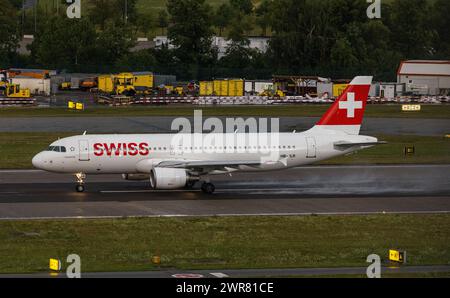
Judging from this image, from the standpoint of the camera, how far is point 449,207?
4766 cm

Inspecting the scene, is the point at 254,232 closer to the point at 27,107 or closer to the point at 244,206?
the point at 244,206

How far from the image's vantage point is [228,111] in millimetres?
101812

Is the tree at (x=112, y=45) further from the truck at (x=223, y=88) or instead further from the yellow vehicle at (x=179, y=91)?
the truck at (x=223, y=88)

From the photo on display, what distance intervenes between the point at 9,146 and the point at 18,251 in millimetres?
38588

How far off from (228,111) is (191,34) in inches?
2363

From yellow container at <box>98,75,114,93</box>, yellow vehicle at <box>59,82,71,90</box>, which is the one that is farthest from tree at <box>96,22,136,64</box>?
yellow container at <box>98,75,114,93</box>

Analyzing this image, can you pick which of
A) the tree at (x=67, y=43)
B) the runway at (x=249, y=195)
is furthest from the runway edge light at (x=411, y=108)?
the tree at (x=67, y=43)

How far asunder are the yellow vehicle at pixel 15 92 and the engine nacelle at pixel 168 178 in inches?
2979

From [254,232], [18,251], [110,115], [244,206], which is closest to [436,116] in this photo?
[110,115]

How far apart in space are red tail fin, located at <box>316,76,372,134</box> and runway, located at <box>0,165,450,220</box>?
3661 mm

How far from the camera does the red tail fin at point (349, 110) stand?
5469 centimetres

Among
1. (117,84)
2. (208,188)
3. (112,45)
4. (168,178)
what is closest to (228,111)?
(117,84)

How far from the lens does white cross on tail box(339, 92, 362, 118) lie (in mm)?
54875

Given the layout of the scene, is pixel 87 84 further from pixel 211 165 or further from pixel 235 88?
pixel 211 165
